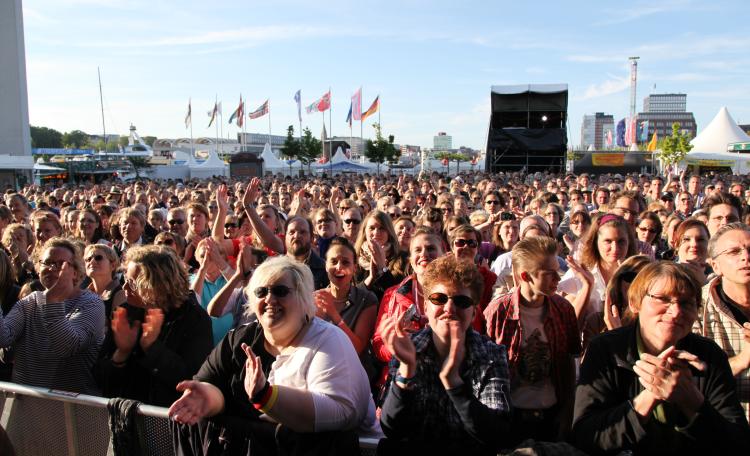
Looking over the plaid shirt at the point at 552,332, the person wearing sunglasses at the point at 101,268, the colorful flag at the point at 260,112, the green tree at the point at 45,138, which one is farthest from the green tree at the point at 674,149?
the green tree at the point at 45,138

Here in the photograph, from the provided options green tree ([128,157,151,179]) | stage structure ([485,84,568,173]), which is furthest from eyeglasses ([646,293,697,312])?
green tree ([128,157,151,179])

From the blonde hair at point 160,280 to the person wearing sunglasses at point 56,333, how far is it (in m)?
0.50

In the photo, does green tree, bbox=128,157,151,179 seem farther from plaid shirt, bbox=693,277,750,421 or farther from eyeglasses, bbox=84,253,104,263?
plaid shirt, bbox=693,277,750,421

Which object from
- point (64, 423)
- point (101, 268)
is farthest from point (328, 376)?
point (101, 268)

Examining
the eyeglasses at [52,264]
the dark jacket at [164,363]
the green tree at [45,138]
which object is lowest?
the dark jacket at [164,363]

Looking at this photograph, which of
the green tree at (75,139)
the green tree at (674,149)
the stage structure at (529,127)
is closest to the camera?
the stage structure at (529,127)

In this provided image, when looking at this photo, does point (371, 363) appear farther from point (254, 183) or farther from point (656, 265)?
point (254, 183)

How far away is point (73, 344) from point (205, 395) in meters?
1.50

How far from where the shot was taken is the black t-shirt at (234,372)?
241cm

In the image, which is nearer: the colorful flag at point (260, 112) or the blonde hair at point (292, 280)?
the blonde hair at point (292, 280)

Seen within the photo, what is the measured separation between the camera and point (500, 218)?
6.98 m

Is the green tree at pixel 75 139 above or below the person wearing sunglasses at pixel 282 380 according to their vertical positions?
above

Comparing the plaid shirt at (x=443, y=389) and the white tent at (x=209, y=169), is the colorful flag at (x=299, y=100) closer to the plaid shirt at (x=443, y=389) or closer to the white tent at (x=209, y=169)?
the white tent at (x=209, y=169)

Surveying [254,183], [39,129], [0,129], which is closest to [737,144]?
[254,183]
